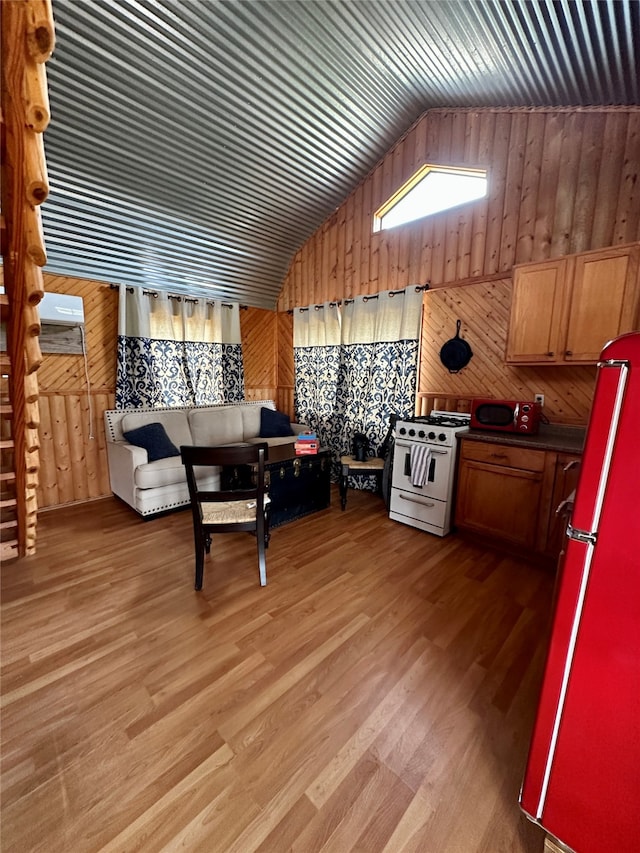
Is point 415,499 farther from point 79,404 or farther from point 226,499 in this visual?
point 79,404

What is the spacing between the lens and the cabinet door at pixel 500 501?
2.60 metres

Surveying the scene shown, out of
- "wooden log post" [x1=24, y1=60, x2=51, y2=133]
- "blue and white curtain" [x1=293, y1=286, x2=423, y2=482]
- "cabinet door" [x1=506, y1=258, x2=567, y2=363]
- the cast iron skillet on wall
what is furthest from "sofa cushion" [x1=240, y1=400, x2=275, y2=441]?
"wooden log post" [x1=24, y1=60, x2=51, y2=133]

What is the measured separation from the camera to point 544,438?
106 inches

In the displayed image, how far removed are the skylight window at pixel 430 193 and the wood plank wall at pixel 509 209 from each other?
0.28 ft

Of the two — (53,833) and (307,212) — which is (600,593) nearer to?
(53,833)

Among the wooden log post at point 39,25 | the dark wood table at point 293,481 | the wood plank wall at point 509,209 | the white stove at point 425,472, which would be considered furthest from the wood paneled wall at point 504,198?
the wooden log post at point 39,25

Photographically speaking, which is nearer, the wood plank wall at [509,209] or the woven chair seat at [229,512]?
the woven chair seat at [229,512]

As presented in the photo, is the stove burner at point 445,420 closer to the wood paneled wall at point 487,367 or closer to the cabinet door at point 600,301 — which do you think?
the wood paneled wall at point 487,367

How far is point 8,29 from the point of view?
0.94m

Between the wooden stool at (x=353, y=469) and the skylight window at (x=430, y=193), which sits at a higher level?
the skylight window at (x=430, y=193)

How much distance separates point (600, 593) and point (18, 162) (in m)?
2.10

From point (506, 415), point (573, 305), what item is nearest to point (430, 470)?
point (506, 415)

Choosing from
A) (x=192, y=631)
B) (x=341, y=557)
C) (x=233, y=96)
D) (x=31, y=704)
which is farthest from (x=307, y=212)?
(x=31, y=704)

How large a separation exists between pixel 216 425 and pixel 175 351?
3.45ft
